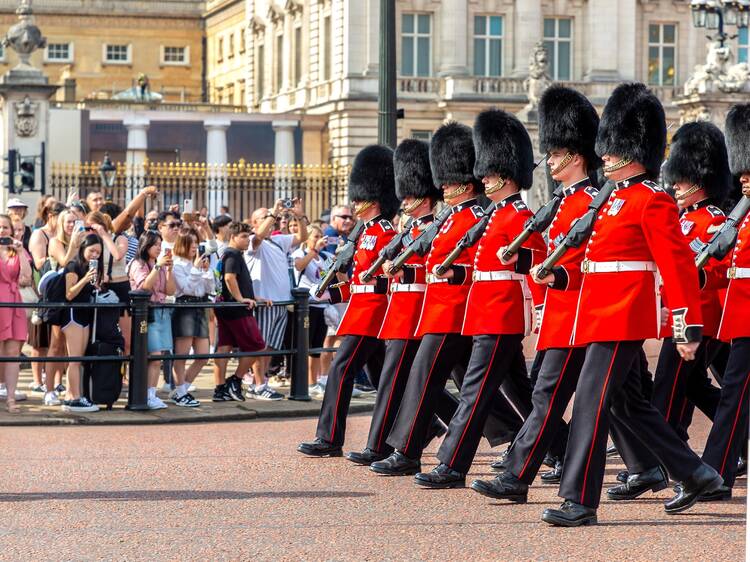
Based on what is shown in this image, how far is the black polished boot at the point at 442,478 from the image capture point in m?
8.41

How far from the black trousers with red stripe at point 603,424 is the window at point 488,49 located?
131ft

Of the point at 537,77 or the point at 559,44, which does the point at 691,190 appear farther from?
the point at 559,44

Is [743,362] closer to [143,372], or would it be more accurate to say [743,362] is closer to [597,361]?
[597,361]

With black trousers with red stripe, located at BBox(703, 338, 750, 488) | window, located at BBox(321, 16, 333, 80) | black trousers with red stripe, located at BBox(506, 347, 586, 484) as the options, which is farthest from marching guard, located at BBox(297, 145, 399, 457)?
window, located at BBox(321, 16, 333, 80)

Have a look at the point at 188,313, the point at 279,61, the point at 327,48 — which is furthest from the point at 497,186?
the point at 279,61

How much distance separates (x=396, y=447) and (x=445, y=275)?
92 centimetres

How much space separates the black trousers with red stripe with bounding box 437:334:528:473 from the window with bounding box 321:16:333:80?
3955 centimetres

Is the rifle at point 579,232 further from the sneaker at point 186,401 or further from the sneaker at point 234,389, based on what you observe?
the sneaker at point 234,389

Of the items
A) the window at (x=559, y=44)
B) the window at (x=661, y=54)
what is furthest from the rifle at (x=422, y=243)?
the window at (x=661, y=54)

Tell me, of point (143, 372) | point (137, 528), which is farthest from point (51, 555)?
point (143, 372)

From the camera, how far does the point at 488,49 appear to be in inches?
1865

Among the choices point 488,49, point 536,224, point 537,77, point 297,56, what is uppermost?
point 297,56

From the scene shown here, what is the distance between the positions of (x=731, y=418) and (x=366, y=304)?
7.72ft

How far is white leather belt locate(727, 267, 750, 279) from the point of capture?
8.17 meters
